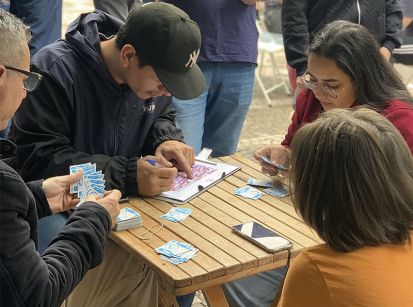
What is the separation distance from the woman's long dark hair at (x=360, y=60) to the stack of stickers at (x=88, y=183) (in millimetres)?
1062

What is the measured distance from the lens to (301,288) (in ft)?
5.58

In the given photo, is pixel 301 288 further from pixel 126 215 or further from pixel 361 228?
pixel 126 215

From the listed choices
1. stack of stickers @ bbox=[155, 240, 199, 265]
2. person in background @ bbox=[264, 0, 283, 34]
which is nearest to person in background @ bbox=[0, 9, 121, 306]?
stack of stickers @ bbox=[155, 240, 199, 265]

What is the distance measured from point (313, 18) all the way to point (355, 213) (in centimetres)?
254

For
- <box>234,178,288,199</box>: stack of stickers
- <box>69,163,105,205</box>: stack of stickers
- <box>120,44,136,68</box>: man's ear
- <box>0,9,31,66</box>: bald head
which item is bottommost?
<box>234,178,288,199</box>: stack of stickers

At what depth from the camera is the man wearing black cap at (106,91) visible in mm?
2457

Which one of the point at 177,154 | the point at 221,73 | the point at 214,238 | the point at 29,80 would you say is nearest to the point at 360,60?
the point at 177,154

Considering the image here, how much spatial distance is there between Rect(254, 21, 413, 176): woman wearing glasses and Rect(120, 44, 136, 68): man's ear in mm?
768

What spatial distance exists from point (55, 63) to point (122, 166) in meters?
0.50

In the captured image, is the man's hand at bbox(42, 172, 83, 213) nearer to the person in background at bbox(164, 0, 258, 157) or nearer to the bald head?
the bald head

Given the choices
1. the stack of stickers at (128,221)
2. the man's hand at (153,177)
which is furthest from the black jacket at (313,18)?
the stack of stickers at (128,221)

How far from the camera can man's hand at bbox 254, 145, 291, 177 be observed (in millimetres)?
2858

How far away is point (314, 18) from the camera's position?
395 centimetres

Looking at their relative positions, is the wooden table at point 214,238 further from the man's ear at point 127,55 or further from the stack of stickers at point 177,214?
the man's ear at point 127,55
